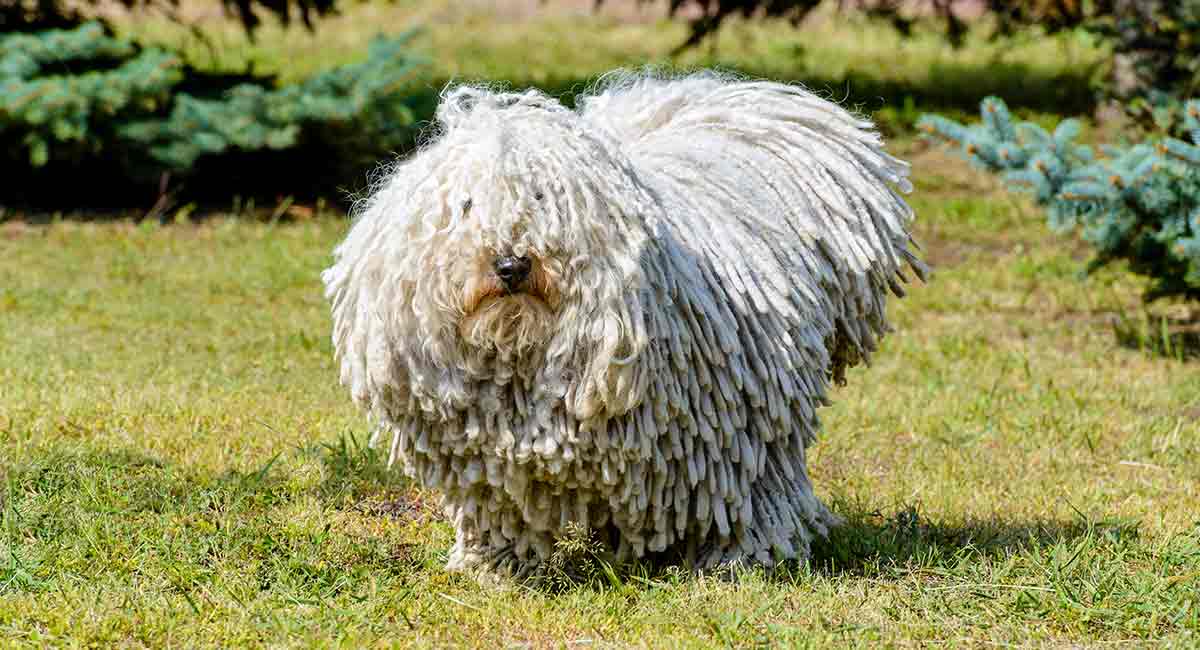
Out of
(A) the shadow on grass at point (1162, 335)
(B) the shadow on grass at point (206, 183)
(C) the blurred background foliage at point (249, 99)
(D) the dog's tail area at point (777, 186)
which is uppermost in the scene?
(D) the dog's tail area at point (777, 186)

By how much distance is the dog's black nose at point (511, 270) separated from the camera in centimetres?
368

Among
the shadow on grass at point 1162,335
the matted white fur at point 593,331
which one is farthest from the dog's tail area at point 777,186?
the shadow on grass at point 1162,335

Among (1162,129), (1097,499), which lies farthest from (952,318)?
(1097,499)

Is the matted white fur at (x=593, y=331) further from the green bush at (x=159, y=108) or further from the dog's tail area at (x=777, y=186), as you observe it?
the green bush at (x=159, y=108)

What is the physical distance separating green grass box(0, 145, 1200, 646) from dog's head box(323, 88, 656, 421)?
62cm

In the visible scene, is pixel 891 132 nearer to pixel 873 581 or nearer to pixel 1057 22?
pixel 1057 22

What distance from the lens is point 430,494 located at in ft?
16.6

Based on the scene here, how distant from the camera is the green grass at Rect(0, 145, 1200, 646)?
13.1ft

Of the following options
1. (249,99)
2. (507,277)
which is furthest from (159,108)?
(507,277)

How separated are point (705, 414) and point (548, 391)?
0.42m

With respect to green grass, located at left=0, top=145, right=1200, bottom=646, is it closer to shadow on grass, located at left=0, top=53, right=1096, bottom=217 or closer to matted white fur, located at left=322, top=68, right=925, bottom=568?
matted white fur, located at left=322, top=68, right=925, bottom=568

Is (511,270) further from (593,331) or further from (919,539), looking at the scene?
(919,539)

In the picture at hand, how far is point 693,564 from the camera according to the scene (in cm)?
424

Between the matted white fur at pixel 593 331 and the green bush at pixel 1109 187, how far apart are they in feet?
7.78
